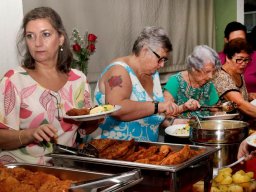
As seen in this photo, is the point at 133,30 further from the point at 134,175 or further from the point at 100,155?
the point at 134,175

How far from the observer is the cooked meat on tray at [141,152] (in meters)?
1.25

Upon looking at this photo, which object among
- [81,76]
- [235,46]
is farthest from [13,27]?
[235,46]

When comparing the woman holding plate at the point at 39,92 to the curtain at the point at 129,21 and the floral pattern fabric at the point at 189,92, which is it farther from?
the floral pattern fabric at the point at 189,92

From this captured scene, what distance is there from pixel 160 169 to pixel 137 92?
38.3 inches

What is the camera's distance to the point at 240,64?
9.66 feet

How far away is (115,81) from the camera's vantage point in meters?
1.97

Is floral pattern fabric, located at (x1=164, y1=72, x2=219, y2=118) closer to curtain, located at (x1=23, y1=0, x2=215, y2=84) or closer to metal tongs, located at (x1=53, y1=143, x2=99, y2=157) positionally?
curtain, located at (x1=23, y1=0, x2=215, y2=84)

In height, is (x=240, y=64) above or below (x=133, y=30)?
below

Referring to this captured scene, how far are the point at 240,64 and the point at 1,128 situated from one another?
6.44ft

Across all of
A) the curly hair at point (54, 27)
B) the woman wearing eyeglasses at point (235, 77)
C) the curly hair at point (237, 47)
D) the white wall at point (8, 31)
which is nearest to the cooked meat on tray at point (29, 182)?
the curly hair at point (54, 27)

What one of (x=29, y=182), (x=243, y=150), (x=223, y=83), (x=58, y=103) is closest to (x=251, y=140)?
(x=243, y=150)

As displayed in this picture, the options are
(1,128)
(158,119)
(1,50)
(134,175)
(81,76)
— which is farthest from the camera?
(1,50)

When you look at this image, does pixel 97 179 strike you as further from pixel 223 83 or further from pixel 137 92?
pixel 223 83

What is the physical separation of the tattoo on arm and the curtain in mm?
916
